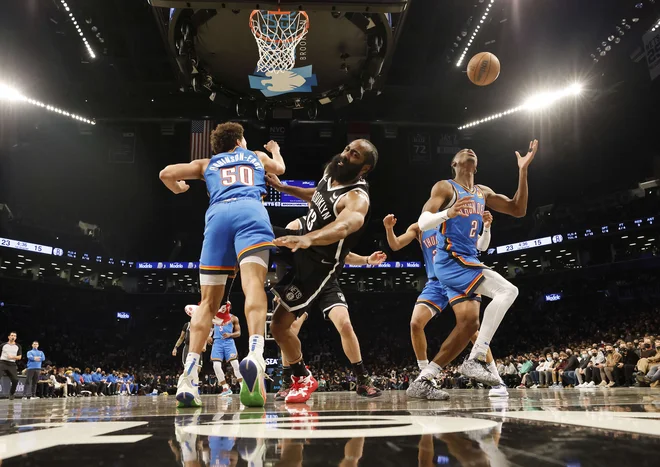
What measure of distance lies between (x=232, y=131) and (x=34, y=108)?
645 inches

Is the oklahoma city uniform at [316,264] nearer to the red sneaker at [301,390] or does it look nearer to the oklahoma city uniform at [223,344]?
the red sneaker at [301,390]

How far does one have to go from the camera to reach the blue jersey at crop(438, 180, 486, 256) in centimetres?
415

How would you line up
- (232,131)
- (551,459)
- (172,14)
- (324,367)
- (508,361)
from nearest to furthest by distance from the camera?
(551,459) → (232,131) → (172,14) → (508,361) → (324,367)

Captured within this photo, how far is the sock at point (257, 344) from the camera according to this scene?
289cm

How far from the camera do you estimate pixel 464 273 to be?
13.2 feet

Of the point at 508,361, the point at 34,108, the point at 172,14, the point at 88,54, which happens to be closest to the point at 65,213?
the point at 34,108

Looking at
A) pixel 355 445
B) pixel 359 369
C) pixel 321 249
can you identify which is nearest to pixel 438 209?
pixel 321 249

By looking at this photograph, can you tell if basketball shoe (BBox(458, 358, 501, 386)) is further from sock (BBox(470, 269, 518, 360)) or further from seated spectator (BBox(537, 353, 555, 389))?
seated spectator (BBox(537, 353, 555, 389))

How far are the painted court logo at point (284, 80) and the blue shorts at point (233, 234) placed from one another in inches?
227

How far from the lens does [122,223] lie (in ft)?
81.9

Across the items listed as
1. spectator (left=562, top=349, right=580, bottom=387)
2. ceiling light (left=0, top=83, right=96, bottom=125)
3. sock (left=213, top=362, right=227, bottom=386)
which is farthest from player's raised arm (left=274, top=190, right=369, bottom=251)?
ceiling light (left=0, top=83, right=96, bottom=125)

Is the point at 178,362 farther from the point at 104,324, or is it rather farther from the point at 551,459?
the point at 551,459

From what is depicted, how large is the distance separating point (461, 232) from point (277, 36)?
18.7 feet

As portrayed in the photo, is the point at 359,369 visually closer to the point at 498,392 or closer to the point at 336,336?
the point at 498,392
